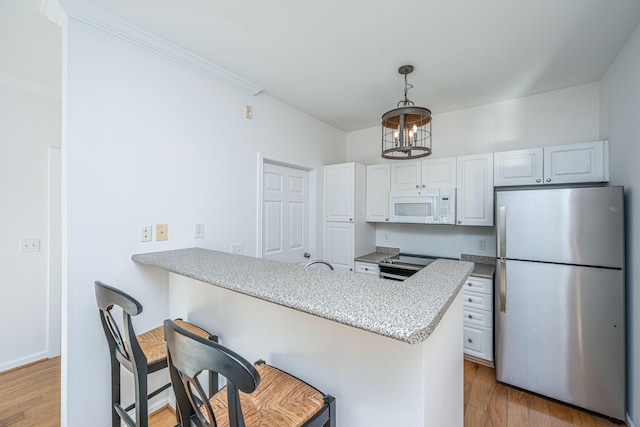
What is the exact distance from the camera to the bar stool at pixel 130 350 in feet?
3.78

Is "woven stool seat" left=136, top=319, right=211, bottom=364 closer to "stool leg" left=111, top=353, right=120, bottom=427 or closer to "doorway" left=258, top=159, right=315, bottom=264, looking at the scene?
"stool leg" left=111, top=353, right=120, bottom=427

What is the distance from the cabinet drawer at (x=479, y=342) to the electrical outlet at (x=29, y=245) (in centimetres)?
411

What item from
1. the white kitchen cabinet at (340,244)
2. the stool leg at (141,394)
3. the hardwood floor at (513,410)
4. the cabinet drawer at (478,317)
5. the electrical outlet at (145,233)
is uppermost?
the electrical outlet at (145,233)

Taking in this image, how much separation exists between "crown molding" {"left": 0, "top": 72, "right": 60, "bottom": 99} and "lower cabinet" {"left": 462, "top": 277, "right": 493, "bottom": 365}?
4243 mm

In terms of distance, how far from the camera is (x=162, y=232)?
1.90 m

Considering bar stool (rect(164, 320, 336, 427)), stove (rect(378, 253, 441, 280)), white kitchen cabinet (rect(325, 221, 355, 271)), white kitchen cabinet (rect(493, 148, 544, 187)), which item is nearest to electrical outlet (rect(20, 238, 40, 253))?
bar stool (rect(164, 320, 336, 427))

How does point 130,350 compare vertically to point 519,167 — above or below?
below

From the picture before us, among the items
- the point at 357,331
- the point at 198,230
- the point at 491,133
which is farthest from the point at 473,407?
the point at 491,133

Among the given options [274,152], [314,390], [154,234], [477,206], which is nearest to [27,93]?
[154,234]

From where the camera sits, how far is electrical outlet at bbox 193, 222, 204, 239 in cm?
209

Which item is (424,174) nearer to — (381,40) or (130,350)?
(381,40)

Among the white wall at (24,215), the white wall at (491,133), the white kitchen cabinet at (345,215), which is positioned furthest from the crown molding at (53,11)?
the white wall at (491,133)

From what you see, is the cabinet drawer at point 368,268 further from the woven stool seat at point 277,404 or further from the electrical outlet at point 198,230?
the woven stool seat at point 277,404

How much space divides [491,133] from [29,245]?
468 cm
